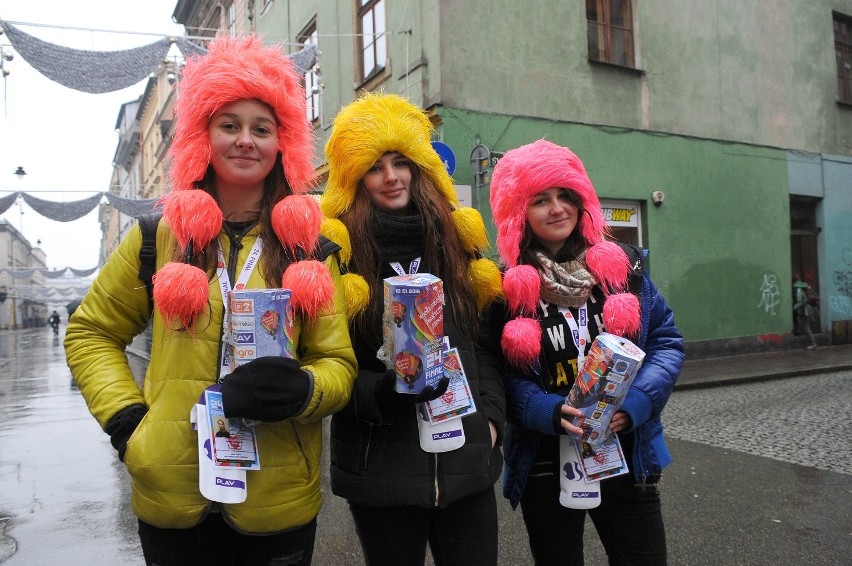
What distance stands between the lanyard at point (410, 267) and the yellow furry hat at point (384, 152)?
209 mm

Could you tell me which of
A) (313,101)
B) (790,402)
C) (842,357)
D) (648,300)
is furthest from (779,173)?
(648,300)

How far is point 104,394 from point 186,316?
0.31 metres

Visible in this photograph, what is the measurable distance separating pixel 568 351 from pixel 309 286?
957 millimetres

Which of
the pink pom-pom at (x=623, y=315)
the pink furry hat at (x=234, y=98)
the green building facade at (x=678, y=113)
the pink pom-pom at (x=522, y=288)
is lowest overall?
the pink pom-pom at (x=623, y=315)

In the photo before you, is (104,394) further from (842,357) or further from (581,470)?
(842,357)

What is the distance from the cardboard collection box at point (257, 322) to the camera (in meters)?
1.53

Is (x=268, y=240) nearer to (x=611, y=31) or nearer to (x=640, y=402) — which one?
(x=640, y=402)

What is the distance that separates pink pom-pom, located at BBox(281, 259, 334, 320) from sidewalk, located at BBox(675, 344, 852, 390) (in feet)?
26.2

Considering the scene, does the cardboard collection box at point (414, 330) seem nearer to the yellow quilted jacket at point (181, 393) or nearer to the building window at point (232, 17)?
the yellow quilted jacket at point (181, 393)

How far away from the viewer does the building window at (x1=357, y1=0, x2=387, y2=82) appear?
1086cm

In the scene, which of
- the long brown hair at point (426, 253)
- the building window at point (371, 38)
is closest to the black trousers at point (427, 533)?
the long brown hair at point (426, 253)

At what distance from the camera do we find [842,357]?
1129 cm

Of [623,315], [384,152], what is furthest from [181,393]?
[623,315]

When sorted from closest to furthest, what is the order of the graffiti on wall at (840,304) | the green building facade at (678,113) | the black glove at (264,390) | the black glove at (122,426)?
the black glove at (264,390) → the black glove at (122,426) → the green building facade at (678,113) → the graffiti on wall at (840,304)
